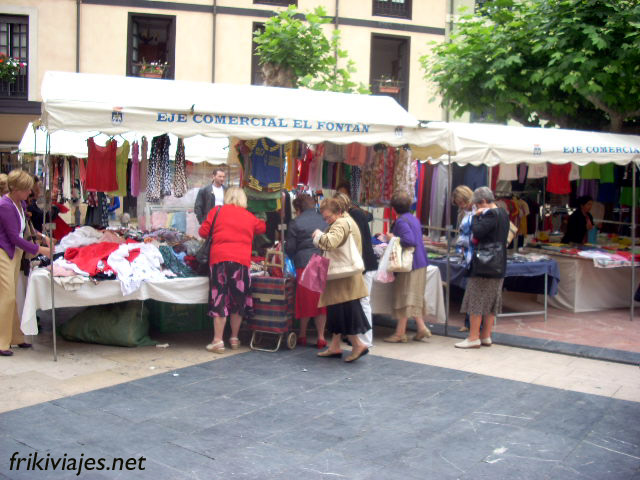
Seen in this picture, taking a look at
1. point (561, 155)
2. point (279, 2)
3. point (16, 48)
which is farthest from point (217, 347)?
point (16, 48)

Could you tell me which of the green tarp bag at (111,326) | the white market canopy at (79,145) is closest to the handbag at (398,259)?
the green tarp bag at (111,326)

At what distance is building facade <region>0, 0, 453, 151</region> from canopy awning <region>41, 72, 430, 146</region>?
41.7ft

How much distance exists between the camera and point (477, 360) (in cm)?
693

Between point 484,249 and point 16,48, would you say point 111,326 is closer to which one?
point 484,249

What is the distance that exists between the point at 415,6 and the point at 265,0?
4646 mm

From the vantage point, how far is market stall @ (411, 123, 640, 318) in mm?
8234

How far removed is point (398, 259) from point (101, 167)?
4256mm

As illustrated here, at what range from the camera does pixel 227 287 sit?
271 inches

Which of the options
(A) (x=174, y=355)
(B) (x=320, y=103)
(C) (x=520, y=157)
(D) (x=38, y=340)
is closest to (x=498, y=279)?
(C) (x=520, y=157)

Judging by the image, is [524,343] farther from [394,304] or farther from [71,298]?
[71,298]

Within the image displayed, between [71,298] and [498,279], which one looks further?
→ [498,279]

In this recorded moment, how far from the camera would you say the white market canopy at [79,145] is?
434 inches

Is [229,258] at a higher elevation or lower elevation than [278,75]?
lower

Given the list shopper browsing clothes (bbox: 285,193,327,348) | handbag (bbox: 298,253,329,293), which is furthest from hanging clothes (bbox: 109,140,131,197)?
handbag (bbox: 298,253,329,293)
